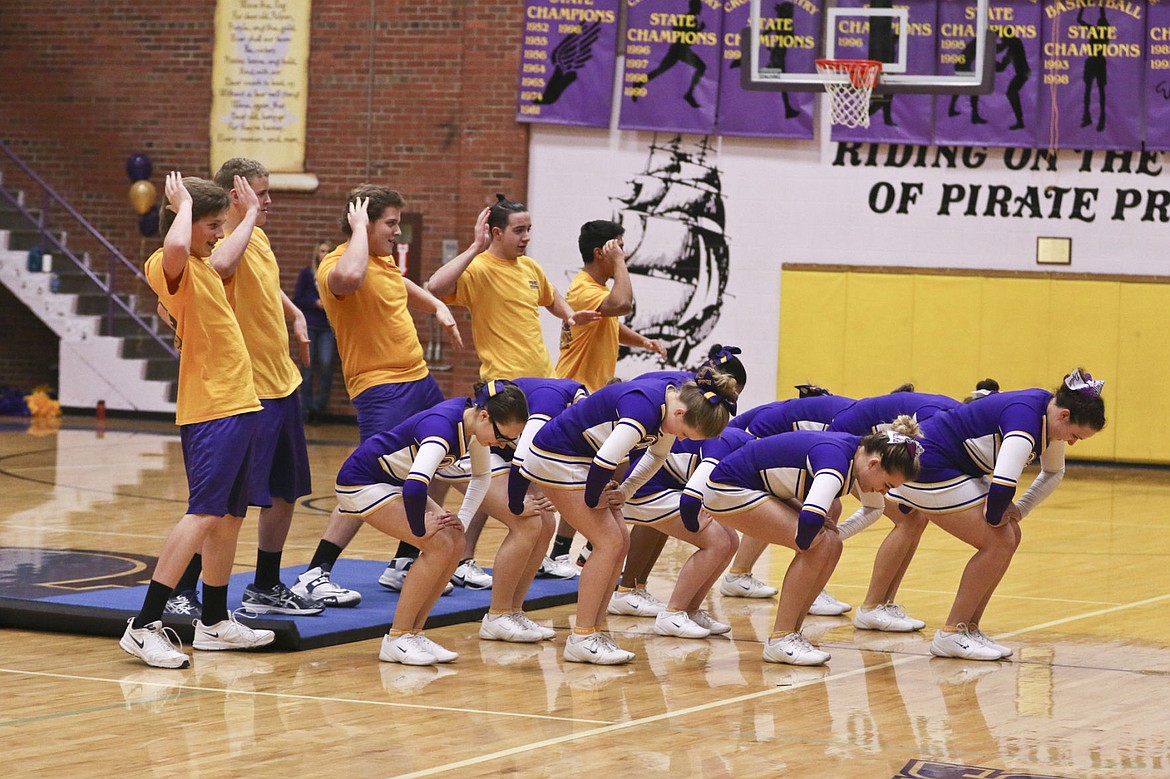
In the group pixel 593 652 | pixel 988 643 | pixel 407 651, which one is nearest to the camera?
pixel 407 651

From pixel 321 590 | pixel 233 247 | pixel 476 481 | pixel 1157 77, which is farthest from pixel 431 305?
pixel 1157 77

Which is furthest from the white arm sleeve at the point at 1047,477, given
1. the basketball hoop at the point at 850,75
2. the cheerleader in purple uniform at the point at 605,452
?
the basketball hoop at the point at 850,75

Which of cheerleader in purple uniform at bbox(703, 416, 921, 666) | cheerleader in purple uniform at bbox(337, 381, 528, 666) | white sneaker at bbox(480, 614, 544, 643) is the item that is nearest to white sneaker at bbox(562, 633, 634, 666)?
white sneaker at bbox(480, 614, 544, 643)

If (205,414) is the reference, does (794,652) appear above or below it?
below

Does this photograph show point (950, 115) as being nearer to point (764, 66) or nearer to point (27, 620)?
point (764, 66)

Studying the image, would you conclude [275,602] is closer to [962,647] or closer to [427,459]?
[427,459]

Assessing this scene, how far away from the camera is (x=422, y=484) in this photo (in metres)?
5.62

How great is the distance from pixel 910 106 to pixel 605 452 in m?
9.83

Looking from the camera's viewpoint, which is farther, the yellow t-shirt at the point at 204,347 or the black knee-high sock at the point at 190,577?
the black knee-high sock at the point at 190,577

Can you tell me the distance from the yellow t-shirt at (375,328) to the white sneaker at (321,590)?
799mm

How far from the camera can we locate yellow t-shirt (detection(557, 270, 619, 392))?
788 cm

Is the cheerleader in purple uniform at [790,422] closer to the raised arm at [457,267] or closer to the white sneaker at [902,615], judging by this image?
the white sneaker at [902,615]

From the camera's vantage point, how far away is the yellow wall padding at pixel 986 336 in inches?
566

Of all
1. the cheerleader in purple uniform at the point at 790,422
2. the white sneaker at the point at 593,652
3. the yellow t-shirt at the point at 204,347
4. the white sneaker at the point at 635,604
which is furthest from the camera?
the cheerleader in purple uniform at the point at 790,422
